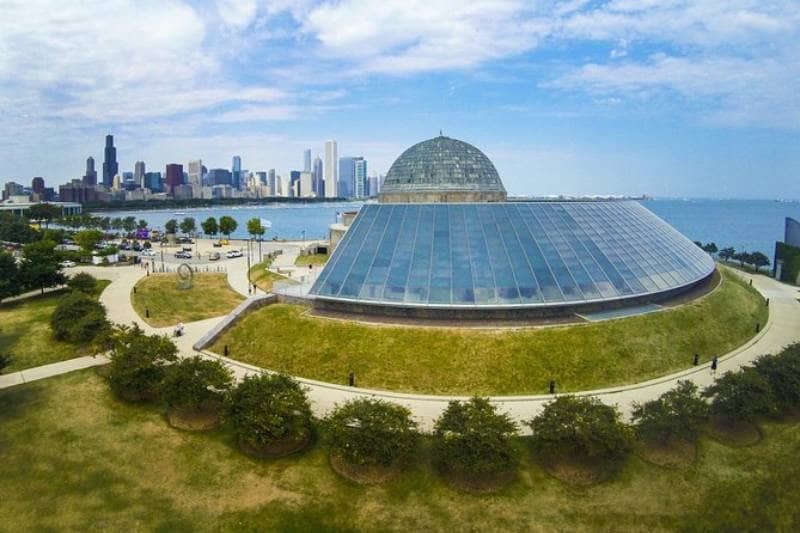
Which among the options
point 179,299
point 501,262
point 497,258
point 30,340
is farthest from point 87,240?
point 501,262

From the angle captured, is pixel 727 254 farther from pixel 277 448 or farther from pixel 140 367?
pixel 140 367

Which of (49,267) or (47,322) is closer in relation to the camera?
(47,322)

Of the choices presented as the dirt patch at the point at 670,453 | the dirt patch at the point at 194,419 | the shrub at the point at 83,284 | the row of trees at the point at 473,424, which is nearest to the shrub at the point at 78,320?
the shrub at the point at 83,284

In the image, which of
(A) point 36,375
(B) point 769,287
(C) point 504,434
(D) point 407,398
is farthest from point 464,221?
(B) point 769,287

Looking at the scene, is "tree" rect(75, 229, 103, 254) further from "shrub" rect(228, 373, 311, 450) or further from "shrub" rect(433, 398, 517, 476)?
"shrub" rect(433, 398, 517, 476)

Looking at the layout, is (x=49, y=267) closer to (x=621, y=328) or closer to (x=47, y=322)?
(x=47, y=322)

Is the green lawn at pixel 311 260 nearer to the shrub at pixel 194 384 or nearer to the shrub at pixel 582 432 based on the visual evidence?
the shrub at pixel 194 384
